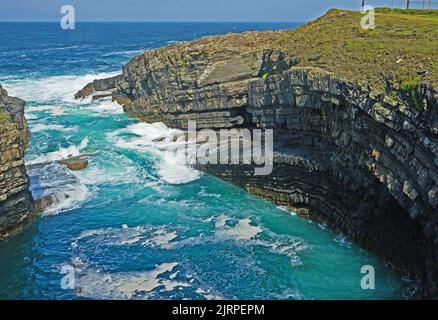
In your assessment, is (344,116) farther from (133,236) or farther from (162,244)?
(133,236)

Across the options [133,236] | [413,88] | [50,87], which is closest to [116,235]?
[133,236]

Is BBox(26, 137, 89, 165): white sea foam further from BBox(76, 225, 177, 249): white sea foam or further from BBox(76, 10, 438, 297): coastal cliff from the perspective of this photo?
BBox(76, 225, 177, 249): white sea foam

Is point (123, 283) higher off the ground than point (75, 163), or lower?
lower

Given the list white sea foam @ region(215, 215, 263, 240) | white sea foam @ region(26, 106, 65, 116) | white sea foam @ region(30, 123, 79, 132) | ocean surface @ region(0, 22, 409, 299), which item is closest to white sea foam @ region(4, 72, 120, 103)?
white sea foam @ region(26, 106, 65, 116)

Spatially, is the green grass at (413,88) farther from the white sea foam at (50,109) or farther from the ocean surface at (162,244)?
the white sea foam at (50,109)

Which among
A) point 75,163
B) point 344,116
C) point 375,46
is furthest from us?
point 75,163
